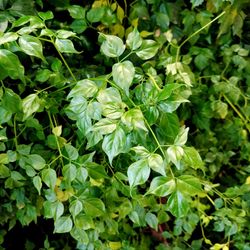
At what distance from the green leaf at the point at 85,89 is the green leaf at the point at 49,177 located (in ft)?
0.61

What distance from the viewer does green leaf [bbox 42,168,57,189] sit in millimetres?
868

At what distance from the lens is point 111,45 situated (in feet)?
2.63

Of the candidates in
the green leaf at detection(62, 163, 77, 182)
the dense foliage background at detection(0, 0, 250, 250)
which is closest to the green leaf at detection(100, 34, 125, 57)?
the dense foliage background at detection(0, 0, 250, 250)

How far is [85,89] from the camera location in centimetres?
80

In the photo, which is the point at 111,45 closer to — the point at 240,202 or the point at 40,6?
the point at 40,6

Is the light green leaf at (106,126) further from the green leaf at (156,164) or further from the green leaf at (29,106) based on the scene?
the green leaf at (29,106)

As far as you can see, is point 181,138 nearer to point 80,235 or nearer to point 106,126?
point 106,126

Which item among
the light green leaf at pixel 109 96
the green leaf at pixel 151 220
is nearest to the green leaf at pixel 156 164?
the light green leaf at pixel 109 96

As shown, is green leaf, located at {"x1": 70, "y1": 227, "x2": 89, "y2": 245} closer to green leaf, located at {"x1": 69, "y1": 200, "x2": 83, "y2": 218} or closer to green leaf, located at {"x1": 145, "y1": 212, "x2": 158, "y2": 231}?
green leaf, located at {"x1": 69, "y1": 200, "x2": 83, "y2": 218}

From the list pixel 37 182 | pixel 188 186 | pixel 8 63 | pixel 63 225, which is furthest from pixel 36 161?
pixel 188 186

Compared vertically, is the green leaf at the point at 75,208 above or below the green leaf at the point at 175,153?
below

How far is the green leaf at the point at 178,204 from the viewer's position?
70 cm

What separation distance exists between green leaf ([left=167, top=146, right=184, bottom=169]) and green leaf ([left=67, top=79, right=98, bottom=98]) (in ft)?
0.62

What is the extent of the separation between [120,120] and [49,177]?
0.25 meters
